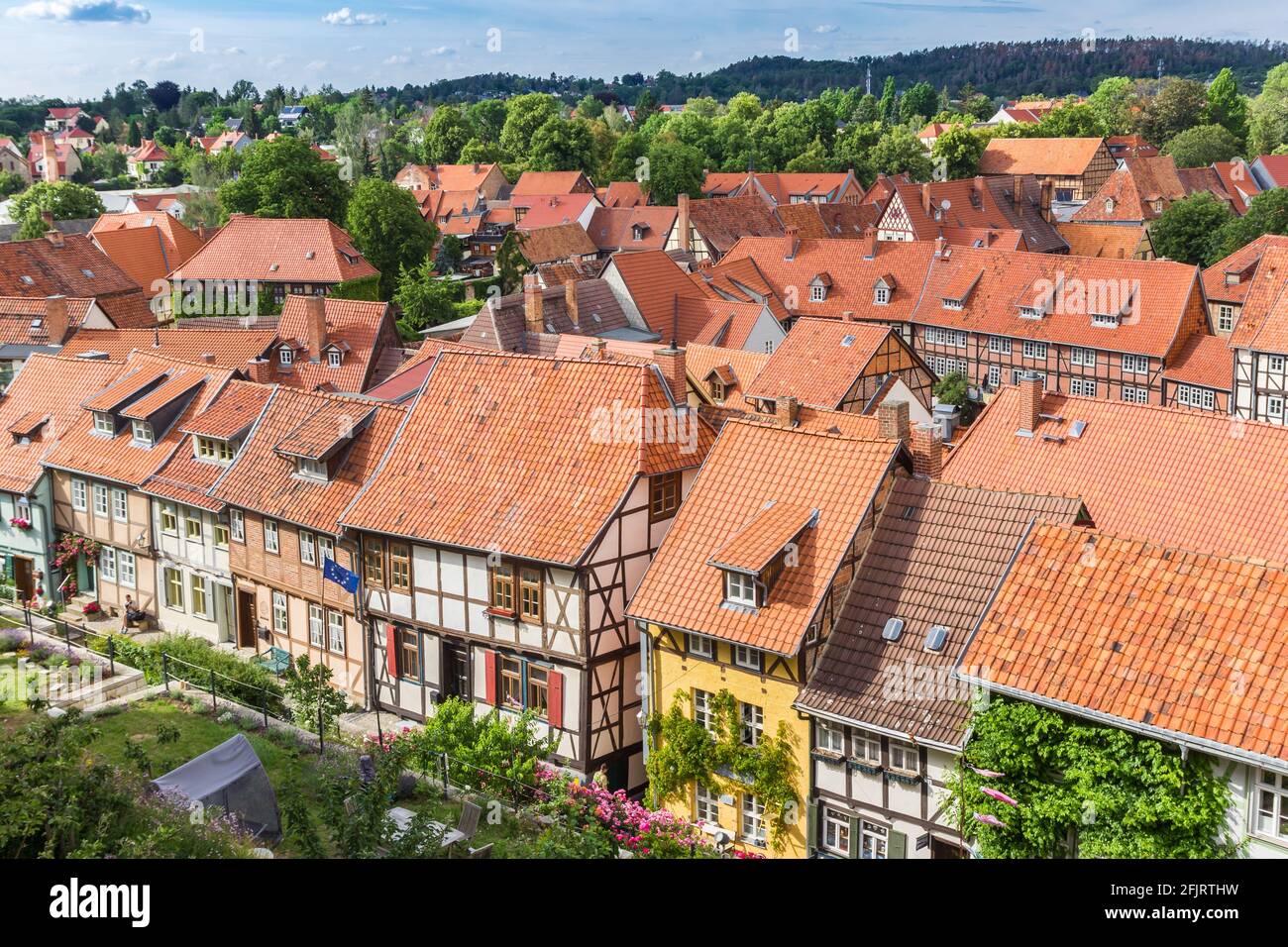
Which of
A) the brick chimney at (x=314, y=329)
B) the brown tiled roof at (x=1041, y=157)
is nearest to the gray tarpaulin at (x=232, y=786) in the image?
the brick chimney at (x=314, y=329)

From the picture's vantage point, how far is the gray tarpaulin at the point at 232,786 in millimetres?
16859

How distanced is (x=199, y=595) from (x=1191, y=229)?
5706 cm

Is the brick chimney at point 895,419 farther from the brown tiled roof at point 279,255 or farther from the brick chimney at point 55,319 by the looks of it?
the brown tiled roof at point 279,255

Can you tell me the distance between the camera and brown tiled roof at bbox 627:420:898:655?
842 inches

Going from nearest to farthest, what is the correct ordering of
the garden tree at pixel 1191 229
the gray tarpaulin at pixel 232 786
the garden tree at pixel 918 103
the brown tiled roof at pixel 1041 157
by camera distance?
1. the gray tarpaulin at pixel 232 786
2. the garden tree at pixel 1191 229
3. the brown tiled roof at pixel 1041 157
4. the garden tree at pixel 918 103

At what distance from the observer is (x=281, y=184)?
72.4 m

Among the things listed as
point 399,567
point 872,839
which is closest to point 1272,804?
point 872,839

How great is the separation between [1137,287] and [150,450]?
36.6 metres

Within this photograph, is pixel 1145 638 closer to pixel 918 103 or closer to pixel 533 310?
pixel 533 310

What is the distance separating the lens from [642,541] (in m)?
24.8

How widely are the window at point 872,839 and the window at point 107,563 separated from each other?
20.9 m

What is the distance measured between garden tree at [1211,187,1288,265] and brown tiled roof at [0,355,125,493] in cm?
5348

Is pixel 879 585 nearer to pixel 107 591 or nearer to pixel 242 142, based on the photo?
pixel 107 591
